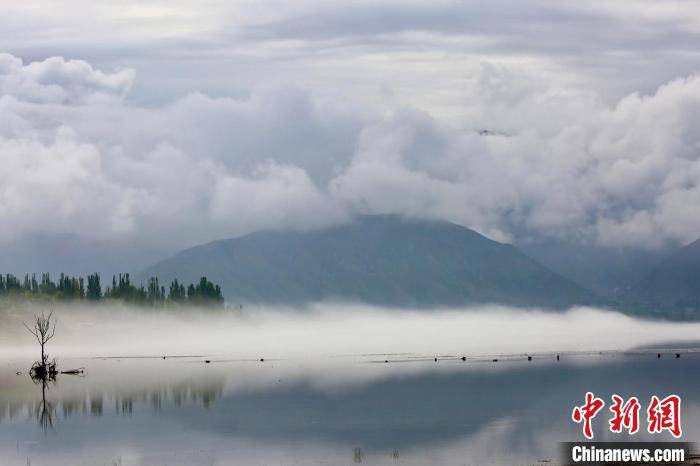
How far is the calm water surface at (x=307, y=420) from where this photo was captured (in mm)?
109562

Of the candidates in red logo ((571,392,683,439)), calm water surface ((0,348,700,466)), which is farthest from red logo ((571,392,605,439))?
calm water surface ((0,348,700,466))

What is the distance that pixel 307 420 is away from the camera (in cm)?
13962

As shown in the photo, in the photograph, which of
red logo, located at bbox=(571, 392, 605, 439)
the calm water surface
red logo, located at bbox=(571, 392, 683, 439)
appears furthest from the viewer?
red logo, located at bbox=(571, 392, 605, 439)

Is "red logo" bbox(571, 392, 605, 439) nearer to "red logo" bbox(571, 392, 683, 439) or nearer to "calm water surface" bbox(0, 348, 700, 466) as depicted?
"red logo" bbox(571, 392, 683, 439)

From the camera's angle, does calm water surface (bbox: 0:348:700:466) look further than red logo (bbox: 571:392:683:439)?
No

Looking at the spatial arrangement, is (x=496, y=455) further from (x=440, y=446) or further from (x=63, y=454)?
(x=63, y=454)

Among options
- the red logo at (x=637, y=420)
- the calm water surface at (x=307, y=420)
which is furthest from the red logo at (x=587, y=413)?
the calm water surface at (x=307, y=420)

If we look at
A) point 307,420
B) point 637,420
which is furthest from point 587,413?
point 307,420

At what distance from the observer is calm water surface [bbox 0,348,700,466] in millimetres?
109562

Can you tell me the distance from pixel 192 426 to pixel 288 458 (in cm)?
2921

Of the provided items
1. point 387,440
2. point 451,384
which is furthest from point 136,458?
point 451,384

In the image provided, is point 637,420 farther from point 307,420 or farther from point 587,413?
point 307,420

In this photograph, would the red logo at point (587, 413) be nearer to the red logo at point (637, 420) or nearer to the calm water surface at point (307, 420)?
the red logo at point (637, 420)

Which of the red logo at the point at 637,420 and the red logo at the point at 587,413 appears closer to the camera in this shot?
the red logo at the point at 637,420
